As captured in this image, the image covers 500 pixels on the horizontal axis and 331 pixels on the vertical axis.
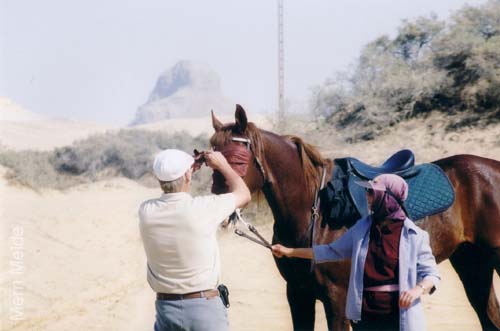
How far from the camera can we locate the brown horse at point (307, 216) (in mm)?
4738

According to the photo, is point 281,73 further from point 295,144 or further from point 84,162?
point 295,144

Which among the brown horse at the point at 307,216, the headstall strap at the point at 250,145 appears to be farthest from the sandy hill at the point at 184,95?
the headstall strap at the point at 250,145

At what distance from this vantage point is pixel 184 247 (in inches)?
139

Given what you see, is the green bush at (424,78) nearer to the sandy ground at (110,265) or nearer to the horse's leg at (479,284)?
the sandy ground at (110,265)

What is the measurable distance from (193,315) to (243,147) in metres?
1.43

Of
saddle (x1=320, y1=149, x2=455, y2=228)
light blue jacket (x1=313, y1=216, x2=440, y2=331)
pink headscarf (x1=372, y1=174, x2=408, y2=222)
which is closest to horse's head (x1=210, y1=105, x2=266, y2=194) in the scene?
saddle (x1=320, y1=149, x2=455, y2=228)

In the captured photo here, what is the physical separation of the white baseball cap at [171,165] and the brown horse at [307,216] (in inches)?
29.9

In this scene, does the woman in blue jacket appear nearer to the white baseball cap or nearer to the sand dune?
the white baseball cap

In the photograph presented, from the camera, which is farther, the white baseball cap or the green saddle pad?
the green saddle pad

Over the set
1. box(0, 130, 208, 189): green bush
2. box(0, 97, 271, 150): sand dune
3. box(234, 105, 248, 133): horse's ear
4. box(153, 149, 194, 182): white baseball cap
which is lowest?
box(0, 97, 271, 150): sand dune

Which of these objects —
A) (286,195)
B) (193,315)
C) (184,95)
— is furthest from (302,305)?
(184,95)

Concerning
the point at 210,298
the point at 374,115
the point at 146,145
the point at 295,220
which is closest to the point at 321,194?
the point at 295,220

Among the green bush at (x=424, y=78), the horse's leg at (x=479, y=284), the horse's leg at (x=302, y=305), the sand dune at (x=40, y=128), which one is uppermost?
the horse's leg at (x=302, y=305)

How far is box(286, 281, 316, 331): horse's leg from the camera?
4859mm
